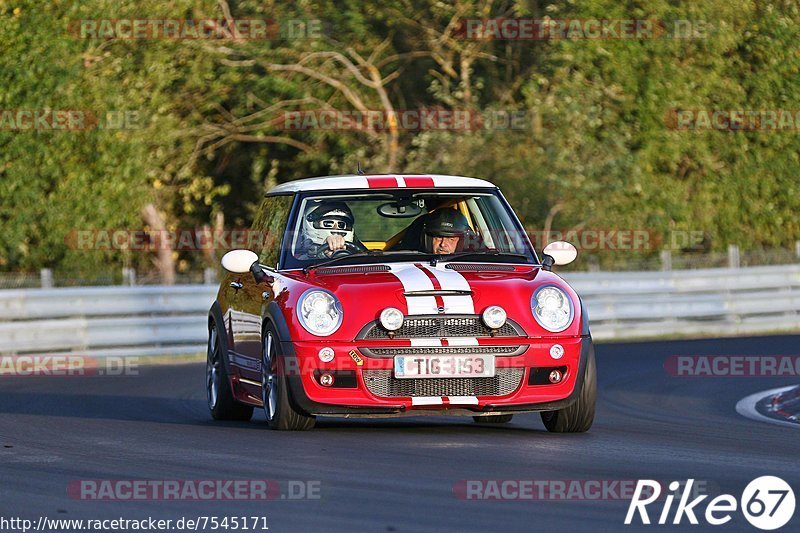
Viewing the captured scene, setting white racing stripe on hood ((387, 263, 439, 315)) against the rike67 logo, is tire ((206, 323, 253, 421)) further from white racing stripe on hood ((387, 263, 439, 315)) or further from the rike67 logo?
the rike67 logo

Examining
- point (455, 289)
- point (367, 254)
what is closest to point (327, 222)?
point (367, 254)

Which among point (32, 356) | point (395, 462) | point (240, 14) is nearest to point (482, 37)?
point (240, 14)

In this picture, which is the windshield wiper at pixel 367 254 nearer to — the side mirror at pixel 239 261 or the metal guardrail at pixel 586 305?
the side mirror at pixel 239 261

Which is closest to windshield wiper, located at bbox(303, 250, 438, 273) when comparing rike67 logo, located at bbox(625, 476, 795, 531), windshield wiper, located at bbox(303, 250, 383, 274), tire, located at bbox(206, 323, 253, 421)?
windshield wiper, located at bbox(303, 250, 383, 274)

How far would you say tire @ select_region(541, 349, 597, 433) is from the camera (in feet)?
34.4

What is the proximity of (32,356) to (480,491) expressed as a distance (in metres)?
13.1

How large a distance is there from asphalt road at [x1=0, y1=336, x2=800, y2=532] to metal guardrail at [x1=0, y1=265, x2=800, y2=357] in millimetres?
5949

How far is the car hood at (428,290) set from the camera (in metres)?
10.0

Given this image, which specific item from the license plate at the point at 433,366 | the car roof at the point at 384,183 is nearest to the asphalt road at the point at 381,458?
the license plate at the point at 433,366

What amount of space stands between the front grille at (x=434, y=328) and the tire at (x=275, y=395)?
0.66 metres

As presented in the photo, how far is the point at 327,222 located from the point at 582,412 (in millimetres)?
2078

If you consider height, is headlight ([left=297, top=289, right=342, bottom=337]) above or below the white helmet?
below

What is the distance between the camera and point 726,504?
741cm

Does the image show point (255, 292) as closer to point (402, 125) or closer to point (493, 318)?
point (493, 318)
